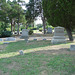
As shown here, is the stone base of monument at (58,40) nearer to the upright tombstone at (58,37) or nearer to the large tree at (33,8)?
the upright tombstone at (58,37)

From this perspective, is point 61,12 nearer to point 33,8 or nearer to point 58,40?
point 58,40

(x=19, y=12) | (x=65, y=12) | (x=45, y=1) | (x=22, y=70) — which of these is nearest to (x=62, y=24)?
(x=65, y=12)

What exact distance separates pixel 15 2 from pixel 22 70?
2353 centimetres

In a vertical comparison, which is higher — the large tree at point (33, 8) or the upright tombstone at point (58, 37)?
the large tree at point (33, 8)

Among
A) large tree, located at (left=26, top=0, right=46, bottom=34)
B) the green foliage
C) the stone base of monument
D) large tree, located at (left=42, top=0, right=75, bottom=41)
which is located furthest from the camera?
large tree, located at (left=26, top=0, right=46, bottom=34)

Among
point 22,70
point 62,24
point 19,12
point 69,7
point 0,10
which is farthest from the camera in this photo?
point 19,12

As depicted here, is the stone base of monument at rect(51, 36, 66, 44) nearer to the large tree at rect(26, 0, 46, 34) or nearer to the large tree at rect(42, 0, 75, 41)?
the large tree at rect(42, 0, 75, 41)

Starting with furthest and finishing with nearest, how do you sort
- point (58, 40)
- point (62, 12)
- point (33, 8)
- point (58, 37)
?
point (33, 8) → point (62, 12) → point (58, 37) → point (58, 40)

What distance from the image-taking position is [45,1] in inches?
541

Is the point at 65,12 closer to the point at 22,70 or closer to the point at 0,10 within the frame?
the point at 22,70

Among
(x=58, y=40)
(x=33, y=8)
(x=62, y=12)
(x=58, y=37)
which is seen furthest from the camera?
(x=33, y=8)

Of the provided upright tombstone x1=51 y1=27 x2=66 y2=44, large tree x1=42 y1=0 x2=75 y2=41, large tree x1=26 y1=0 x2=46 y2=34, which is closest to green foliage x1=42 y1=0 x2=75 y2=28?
large tree x1=42 y1=0 x2=75 y2=41

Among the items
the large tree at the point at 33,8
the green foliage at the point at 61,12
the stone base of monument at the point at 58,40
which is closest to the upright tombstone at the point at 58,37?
the stone base of monument at the point at 58,40

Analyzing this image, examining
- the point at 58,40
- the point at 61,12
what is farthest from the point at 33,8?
the point at 58,40
